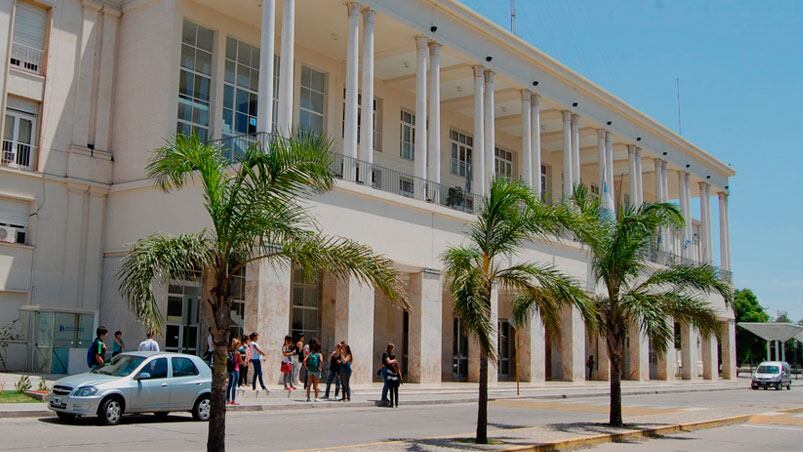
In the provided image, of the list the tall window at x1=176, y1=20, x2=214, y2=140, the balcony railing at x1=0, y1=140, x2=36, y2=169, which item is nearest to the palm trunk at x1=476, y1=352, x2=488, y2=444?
the tall window at x1=176, y1=20, x2=214, y2=140

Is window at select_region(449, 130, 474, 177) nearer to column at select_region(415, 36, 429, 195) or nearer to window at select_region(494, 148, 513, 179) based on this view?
window at select_region(494, 148, 513, 179)

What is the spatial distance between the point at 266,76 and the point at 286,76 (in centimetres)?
72

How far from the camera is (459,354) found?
38906 mm

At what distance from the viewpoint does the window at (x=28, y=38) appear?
26734mm

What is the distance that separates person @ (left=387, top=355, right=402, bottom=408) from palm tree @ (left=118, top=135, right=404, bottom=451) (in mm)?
10902

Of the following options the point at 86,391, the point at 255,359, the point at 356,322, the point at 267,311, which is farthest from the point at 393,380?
the point at 86,391

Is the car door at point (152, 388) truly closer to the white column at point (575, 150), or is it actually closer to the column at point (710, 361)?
the white column at point (575, 150)

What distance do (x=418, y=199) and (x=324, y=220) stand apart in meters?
6.04

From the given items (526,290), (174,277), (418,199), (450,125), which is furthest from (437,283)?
(174,277)

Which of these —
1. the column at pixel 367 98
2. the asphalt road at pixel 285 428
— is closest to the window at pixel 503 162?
the column at pixel 367 98

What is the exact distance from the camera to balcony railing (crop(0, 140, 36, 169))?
26266mm

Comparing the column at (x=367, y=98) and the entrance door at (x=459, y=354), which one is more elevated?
the column at (x=367, y=98)

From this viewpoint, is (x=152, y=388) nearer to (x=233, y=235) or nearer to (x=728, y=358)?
(x=233, y=235)

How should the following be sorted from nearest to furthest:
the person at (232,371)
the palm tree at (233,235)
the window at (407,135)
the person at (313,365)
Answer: the palm tree at (233,235) → the person at (232,371) → the person at (313,365) → the window at (407,135)
